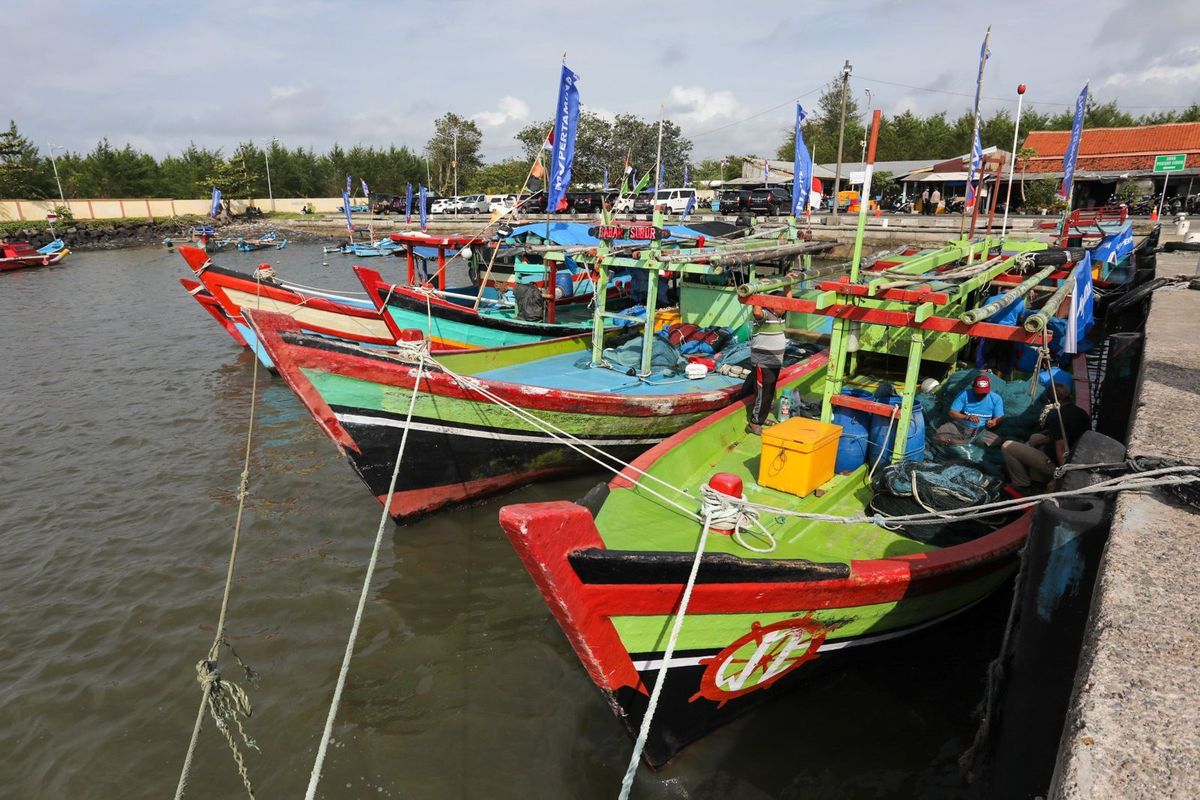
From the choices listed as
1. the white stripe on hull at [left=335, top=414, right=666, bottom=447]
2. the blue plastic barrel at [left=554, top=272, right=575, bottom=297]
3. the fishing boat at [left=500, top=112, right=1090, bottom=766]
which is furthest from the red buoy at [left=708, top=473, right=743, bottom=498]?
the blue plastic barrel at [left=554, top=272, right=575, bottom=297]

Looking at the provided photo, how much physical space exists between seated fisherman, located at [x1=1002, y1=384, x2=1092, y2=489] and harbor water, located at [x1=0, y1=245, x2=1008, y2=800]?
136 cm

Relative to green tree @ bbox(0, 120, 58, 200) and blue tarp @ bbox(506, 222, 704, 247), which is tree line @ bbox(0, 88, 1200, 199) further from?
blue tarp @ bbox(506, 222, 704, 247)

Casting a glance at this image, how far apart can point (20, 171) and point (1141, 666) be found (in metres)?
68.3

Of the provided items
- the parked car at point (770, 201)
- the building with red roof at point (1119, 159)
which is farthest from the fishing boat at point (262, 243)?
the building with red roof at point (1119, 159)

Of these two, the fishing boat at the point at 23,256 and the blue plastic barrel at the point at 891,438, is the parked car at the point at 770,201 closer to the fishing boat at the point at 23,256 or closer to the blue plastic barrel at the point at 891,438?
the blue plastic barrel at the point at 891,438

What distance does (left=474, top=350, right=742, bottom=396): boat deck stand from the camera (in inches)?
368

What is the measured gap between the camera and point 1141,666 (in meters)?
2.28

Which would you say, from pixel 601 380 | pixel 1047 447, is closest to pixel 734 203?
pixel 601 380

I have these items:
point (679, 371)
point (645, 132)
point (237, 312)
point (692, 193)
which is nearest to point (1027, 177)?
point (692, 193)

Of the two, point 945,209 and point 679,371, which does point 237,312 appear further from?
point 945,209

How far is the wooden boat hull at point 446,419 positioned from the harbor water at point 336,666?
499 millimetres

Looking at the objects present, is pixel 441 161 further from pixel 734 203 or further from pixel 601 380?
pixel 601 380

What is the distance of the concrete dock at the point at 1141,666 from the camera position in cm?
190

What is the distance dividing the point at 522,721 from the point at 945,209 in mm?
39543
